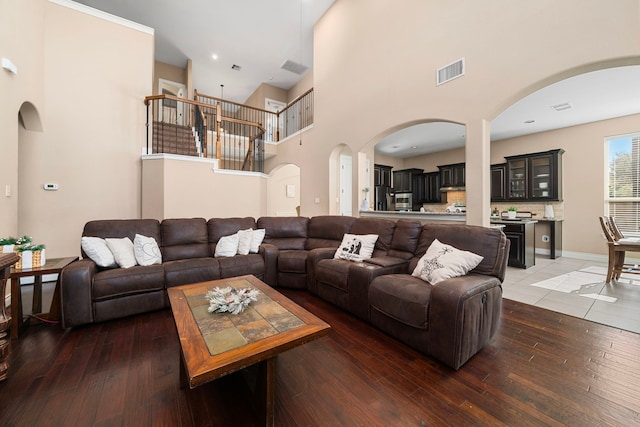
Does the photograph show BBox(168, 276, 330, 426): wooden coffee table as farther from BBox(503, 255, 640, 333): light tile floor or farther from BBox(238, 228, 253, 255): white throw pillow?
BBox(503, 255, 640, 333): light tile floor

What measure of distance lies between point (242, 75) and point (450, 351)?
924cm

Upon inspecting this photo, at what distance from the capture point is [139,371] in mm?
1786

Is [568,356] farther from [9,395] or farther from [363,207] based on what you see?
[9,395]

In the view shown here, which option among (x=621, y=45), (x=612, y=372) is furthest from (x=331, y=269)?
(x=621, y=45)

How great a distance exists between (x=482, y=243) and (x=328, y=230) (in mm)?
2225

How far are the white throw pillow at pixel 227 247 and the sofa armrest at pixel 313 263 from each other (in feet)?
3.37

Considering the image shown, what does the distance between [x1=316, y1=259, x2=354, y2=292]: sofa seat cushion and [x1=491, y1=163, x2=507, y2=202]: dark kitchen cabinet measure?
577 centimetres

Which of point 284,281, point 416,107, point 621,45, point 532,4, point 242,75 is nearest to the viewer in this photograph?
point 621,45

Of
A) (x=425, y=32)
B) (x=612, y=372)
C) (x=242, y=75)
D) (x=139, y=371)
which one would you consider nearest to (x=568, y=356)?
(x=612, y=372)

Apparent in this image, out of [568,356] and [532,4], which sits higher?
[532,4]

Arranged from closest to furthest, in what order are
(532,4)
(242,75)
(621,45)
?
(621,45) < (532,4) < (242,75)

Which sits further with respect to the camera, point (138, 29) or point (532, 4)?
point (138, 29)

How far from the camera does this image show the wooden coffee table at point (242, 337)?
3.76 feet

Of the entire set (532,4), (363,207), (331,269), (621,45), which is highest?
(532,4)
